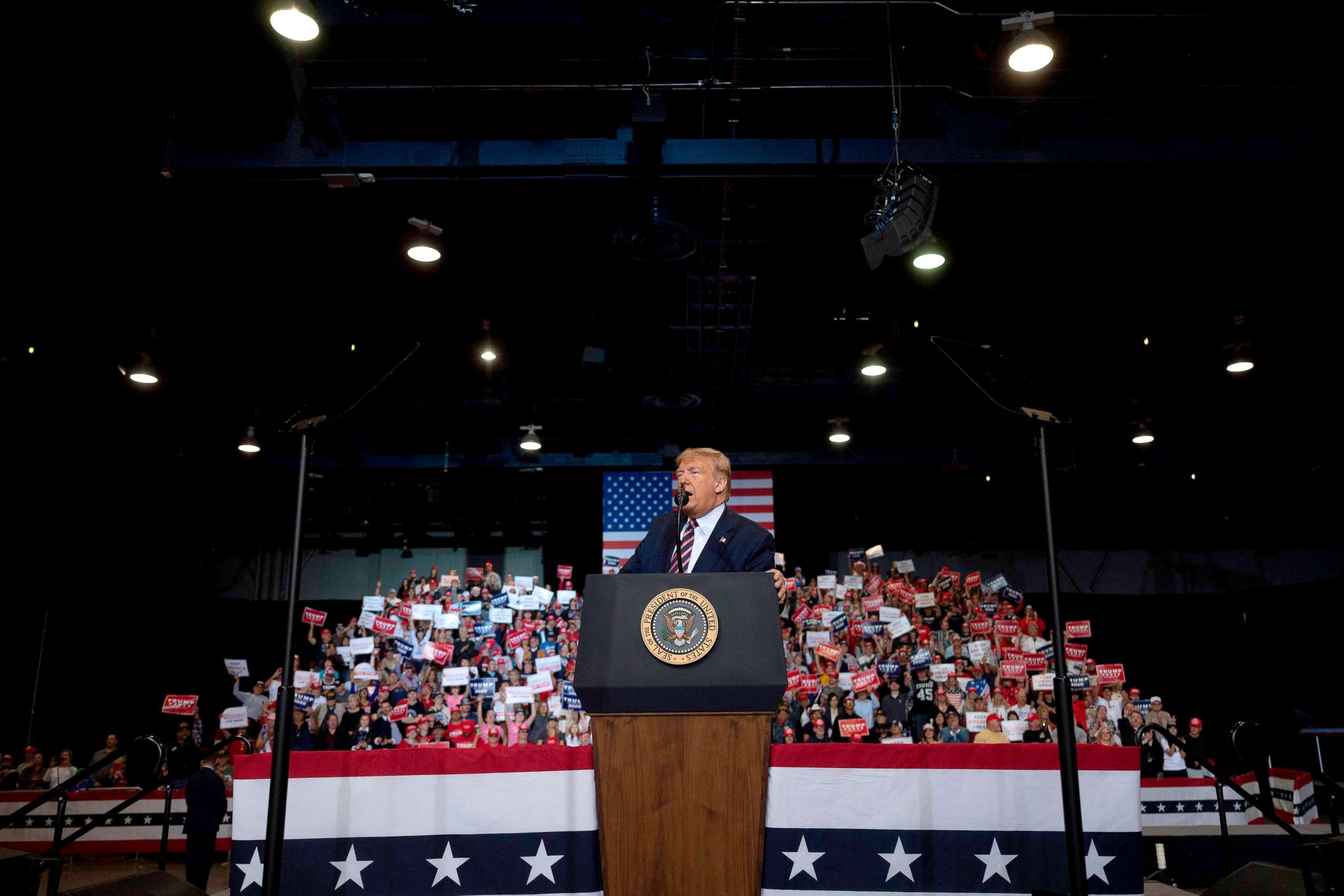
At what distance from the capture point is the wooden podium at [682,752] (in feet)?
8.84

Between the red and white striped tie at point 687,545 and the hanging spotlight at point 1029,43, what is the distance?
13.2ft

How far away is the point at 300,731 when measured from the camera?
436 inches

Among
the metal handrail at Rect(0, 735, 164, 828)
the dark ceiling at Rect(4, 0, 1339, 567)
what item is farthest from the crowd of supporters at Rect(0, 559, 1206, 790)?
the metal handrail at Rect(0, 735, 164, 828)

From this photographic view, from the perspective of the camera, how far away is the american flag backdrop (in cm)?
1669

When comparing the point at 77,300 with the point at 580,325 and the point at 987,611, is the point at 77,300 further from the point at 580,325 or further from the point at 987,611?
the point at 987,611

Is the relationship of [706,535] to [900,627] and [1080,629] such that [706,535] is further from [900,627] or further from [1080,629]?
[1080,629]

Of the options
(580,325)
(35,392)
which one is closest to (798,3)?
(580,325)

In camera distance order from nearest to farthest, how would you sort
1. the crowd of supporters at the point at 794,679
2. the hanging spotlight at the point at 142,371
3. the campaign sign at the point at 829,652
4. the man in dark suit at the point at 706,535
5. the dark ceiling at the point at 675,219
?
the man in dark suit at the point at 706,535 < the dark ceiling at the point at 675,219 < the hanging spotlight at the point at 142,371 < the crowd of supporters at the point at 794,679 < the campaign sign at the point at 829,652

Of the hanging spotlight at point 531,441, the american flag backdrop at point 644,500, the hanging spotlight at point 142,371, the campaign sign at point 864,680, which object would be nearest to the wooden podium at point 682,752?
the campaign sign at point 864,680

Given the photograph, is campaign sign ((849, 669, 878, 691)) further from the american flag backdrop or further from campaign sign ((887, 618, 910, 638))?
the american flag backdrop

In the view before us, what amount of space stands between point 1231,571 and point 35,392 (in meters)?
23.9

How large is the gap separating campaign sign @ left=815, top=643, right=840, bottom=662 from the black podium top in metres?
9.62

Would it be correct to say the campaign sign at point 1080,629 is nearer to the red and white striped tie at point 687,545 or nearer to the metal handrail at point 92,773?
the red and white striped tie at point 687,545

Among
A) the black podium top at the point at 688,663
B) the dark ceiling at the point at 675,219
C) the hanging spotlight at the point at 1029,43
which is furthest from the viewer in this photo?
the dark ceiling at the point at 675,219
